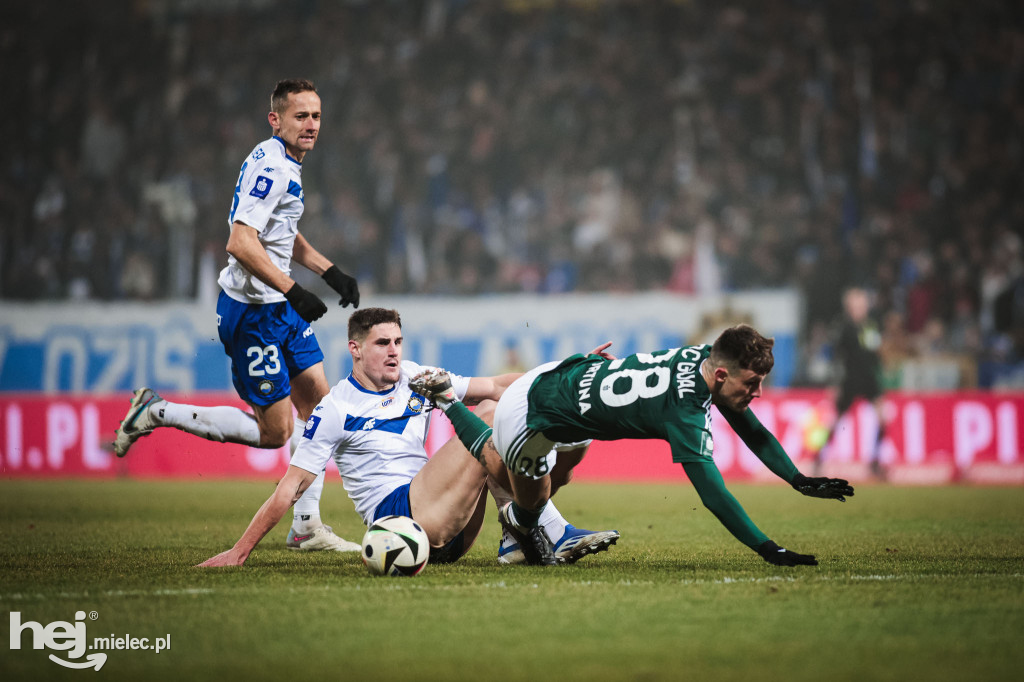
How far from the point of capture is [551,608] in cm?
421

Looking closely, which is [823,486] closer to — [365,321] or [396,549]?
[396,549]

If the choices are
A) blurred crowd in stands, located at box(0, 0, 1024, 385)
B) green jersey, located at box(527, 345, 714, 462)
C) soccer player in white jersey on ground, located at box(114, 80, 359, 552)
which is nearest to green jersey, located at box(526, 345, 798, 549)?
green jersey, located at box(527, 345, 714, 462)

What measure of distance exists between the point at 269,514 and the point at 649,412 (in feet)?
5.82

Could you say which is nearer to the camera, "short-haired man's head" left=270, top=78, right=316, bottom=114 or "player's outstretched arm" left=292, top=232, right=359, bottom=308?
"player's outstretched arm" left=292, top=232, right=359, bottom=308

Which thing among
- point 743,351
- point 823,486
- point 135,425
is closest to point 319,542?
point 135,425

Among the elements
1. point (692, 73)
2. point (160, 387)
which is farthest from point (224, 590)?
point (692, 73)

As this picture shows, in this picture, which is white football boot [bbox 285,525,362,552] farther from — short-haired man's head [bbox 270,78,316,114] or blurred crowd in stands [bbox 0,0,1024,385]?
blurred crowd in stands [bbox 0,0,1024,385]

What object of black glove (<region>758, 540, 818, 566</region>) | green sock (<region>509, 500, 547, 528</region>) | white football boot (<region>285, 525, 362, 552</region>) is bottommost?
white football boot (<region>285, 525, 362, 552</region>)

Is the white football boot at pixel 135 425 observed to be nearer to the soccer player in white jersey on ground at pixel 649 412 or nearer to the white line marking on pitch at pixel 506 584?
the white line marking on pitch at pixel 506 584

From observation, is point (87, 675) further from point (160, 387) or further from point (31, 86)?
point (31, 86)

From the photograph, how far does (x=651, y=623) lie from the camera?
3.93 m

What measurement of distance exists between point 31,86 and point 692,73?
11.1 meters

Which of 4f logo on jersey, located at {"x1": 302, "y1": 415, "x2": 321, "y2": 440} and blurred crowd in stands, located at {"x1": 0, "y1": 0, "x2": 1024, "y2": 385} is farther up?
blurred crowd in stands, located at {"x1": 0, "y1": 0, "x2": 1024, "y2": 385}

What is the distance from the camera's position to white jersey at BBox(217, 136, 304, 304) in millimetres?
6027
